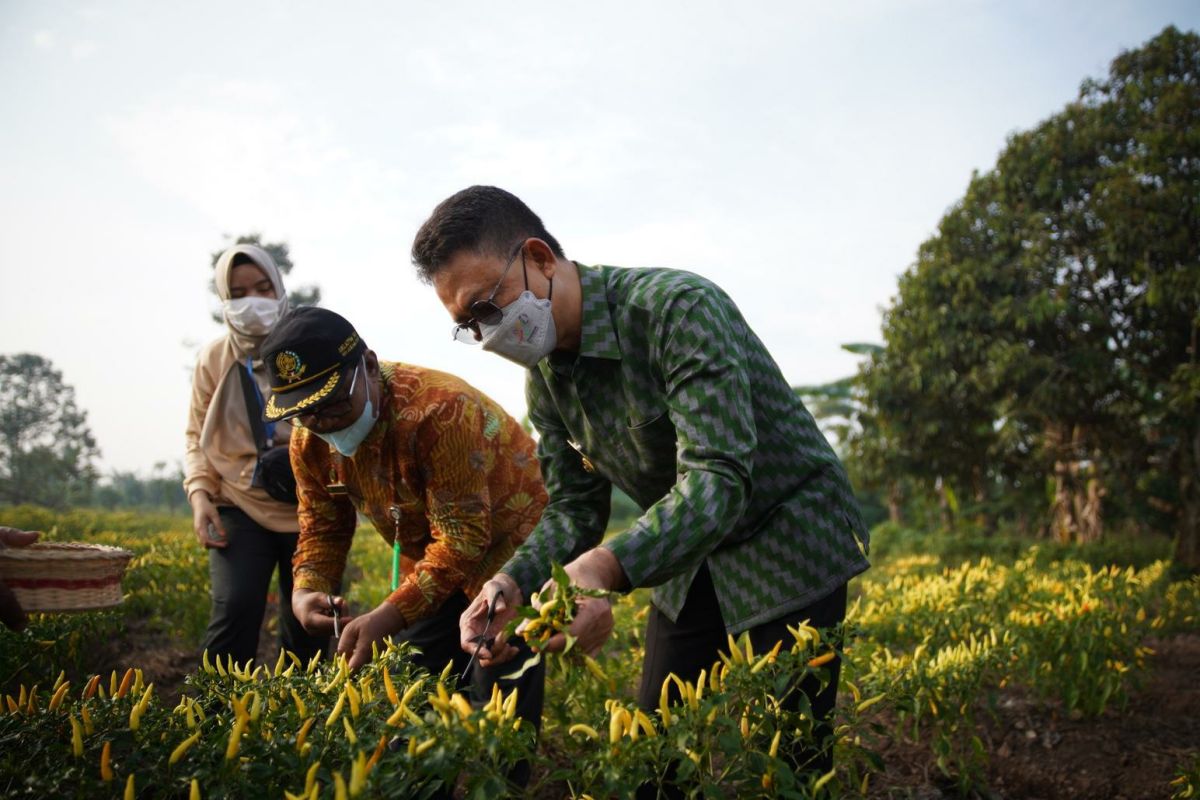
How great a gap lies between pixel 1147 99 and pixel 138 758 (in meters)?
12.9

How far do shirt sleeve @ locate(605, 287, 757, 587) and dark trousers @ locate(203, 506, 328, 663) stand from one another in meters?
1.86

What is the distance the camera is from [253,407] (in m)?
3.51

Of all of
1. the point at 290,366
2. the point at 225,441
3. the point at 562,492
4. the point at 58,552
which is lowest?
the point at 58,552

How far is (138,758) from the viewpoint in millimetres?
1404

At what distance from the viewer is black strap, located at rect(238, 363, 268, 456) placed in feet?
11.3

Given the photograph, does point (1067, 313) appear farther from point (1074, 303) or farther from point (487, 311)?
point (487, 311)

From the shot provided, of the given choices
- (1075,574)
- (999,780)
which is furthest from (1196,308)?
(999,780)

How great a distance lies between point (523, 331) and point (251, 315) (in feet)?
6.33

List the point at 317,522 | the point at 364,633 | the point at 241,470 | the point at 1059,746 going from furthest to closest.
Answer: the point at 1059,746, the point at 241,470, the point at 317,522, the point at 364,633

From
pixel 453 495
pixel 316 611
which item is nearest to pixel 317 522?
pixel 316 611

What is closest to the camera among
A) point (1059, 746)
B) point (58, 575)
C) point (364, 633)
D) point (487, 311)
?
point (487, 311)

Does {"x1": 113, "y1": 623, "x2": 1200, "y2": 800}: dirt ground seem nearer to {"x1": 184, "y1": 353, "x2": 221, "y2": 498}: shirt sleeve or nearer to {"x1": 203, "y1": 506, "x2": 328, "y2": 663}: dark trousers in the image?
{"x1": 203, "y1": 506, "x2": 328, "y2": 663}: dark trousers

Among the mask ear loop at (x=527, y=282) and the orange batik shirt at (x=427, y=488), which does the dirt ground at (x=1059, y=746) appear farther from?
the mask ear loop at (x=527, y=282)

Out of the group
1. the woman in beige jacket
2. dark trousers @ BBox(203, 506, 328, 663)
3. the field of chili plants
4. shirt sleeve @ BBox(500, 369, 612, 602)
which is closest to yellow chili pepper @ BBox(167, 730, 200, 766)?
the field of chili plants
